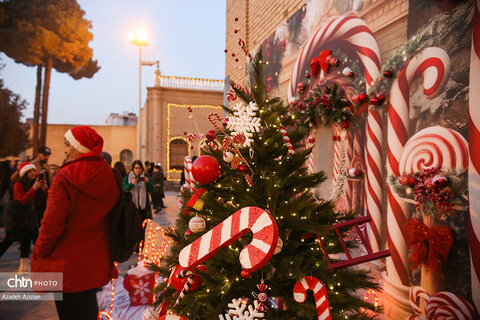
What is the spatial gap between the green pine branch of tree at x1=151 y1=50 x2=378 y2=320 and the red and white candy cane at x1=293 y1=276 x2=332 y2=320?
1.9 inches

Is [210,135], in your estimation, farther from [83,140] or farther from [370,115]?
[370,115]

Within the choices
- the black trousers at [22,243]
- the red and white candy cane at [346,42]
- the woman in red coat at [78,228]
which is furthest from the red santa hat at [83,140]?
the black trousers at [22,243]

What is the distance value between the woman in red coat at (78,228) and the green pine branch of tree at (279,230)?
2.15 feet

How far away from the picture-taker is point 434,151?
245 cm

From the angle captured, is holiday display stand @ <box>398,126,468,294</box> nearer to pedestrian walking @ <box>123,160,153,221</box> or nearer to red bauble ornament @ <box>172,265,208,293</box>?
red bauble ornament @ <box>172,265,208,293</box>

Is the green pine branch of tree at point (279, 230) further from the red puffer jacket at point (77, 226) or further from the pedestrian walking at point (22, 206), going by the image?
the pedestrian walking at point (22, 206)

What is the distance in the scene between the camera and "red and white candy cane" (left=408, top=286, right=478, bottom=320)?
2158mm

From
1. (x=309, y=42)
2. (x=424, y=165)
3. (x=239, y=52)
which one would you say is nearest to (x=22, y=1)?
(x=239, y=52)

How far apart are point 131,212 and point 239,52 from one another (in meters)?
5.90

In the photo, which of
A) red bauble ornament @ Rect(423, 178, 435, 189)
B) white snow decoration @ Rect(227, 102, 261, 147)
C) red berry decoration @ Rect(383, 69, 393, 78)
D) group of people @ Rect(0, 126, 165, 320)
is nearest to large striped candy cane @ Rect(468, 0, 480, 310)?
red bauble ornament @ Rect(423, 178, 435, 189)

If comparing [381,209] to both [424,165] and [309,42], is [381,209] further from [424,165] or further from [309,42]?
[309,42]

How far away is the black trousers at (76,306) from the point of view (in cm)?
207

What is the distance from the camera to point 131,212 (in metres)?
2.29

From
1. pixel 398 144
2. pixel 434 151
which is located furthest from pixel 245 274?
pixel 398 144
